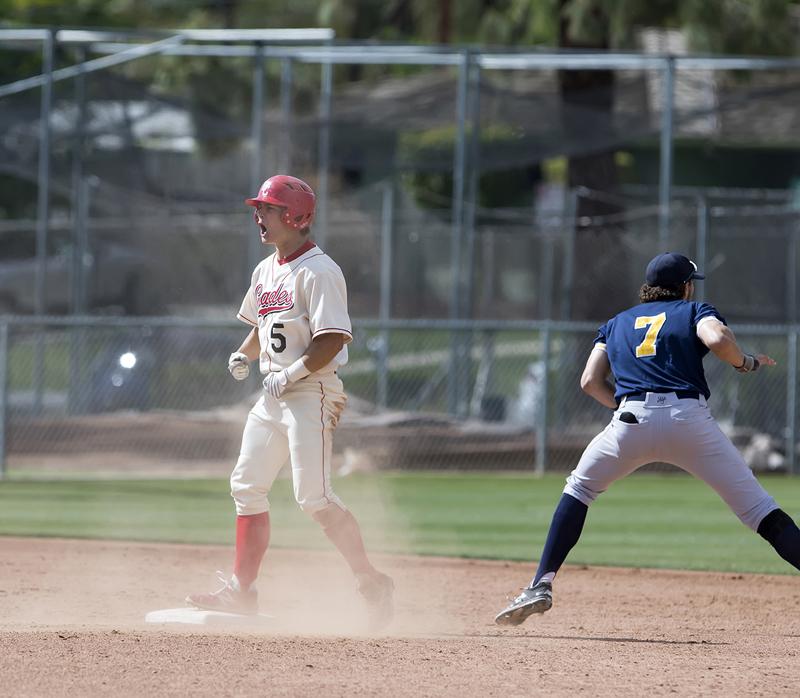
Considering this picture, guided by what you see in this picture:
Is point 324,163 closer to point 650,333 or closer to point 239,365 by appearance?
point 239,365

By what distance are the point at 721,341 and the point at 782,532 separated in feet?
3.29

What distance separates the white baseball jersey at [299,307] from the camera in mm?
6293

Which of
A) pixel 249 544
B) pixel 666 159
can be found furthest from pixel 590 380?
pixel 666 159

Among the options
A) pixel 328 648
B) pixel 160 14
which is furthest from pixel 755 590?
pixel 160 14

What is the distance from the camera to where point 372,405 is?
16.1 metres

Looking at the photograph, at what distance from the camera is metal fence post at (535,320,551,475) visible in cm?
1491

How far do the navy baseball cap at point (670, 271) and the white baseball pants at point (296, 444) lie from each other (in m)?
1.55

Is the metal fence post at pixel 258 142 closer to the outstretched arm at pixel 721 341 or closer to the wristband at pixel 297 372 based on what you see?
the wristband at pixel 297 372

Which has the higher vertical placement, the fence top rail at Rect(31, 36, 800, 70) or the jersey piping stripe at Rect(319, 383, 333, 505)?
the fence top rail at Rect(31, 36, 800, 70)

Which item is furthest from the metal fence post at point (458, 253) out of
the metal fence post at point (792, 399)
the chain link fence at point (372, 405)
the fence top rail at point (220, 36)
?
the metal fence post at point (792, 399)

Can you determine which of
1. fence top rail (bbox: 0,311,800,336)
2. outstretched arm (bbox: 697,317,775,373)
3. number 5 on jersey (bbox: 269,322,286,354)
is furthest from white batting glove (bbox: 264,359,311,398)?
fence top rail (bbox: 0,311,800,336)

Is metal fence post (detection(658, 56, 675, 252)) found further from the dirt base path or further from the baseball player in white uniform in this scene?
the baseball player in white uniform

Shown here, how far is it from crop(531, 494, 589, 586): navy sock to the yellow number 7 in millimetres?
764

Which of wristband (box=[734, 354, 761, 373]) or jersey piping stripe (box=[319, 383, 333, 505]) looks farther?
jersey piping stripe (box=[319, 383, 333, 505])
